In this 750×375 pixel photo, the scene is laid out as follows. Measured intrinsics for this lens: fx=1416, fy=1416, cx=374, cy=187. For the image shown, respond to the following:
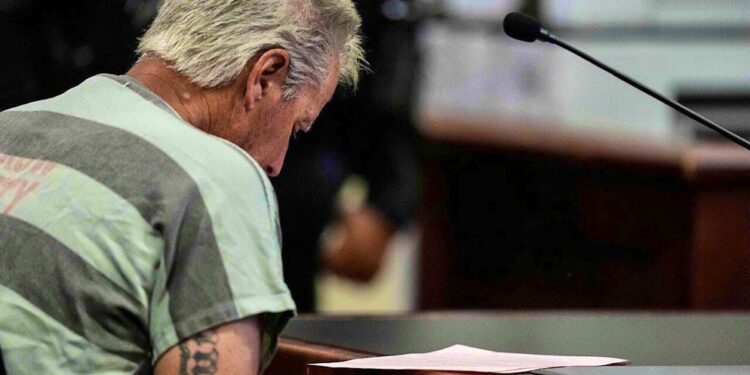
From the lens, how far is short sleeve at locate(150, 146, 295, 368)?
117cm

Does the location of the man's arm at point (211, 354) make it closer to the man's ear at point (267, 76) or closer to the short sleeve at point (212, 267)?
the short sleeve at point (212, 267)

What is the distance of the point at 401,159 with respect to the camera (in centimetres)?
328

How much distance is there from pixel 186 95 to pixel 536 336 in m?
0.54

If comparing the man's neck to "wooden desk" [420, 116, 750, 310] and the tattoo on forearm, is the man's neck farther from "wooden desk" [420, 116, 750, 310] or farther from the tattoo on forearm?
"wooden desk" [420, 116, 750, 310]

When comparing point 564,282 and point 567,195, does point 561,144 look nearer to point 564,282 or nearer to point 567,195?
point 567,195

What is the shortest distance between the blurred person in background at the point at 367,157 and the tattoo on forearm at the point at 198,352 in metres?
1.89

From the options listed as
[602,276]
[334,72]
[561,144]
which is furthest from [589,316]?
[561,144]

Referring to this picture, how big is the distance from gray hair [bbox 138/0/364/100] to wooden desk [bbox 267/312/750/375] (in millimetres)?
289

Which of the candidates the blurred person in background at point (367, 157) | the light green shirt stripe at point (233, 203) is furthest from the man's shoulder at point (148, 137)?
the blurred person in background at point (367, 157)

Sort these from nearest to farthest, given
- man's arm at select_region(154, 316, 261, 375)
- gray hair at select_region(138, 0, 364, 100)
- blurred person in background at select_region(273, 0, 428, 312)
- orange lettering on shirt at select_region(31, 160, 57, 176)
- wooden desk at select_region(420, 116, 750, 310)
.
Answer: man's arm at select_region(154, 316, 261, 375) < orange lettering on shirt at select_region(31, 160, 57, 176) < gray hair at select_region(138, 0, 364, 100) < wooden desk at select_region(420, 116, 750, 310) < blurred person in background at select_region(273, 0, 428, 312)

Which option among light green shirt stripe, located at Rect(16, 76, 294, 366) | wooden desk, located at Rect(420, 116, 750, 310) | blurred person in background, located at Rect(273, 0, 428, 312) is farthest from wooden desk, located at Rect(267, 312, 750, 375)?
blurred person in background, located at Rect(273, 0, 428, 312)

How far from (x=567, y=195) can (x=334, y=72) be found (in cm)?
201

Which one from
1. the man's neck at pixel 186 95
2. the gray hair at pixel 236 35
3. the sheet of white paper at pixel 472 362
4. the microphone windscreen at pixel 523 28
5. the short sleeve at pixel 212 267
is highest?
the microphone windscreen at pixel 523 28

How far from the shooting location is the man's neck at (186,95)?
1.42 meters
